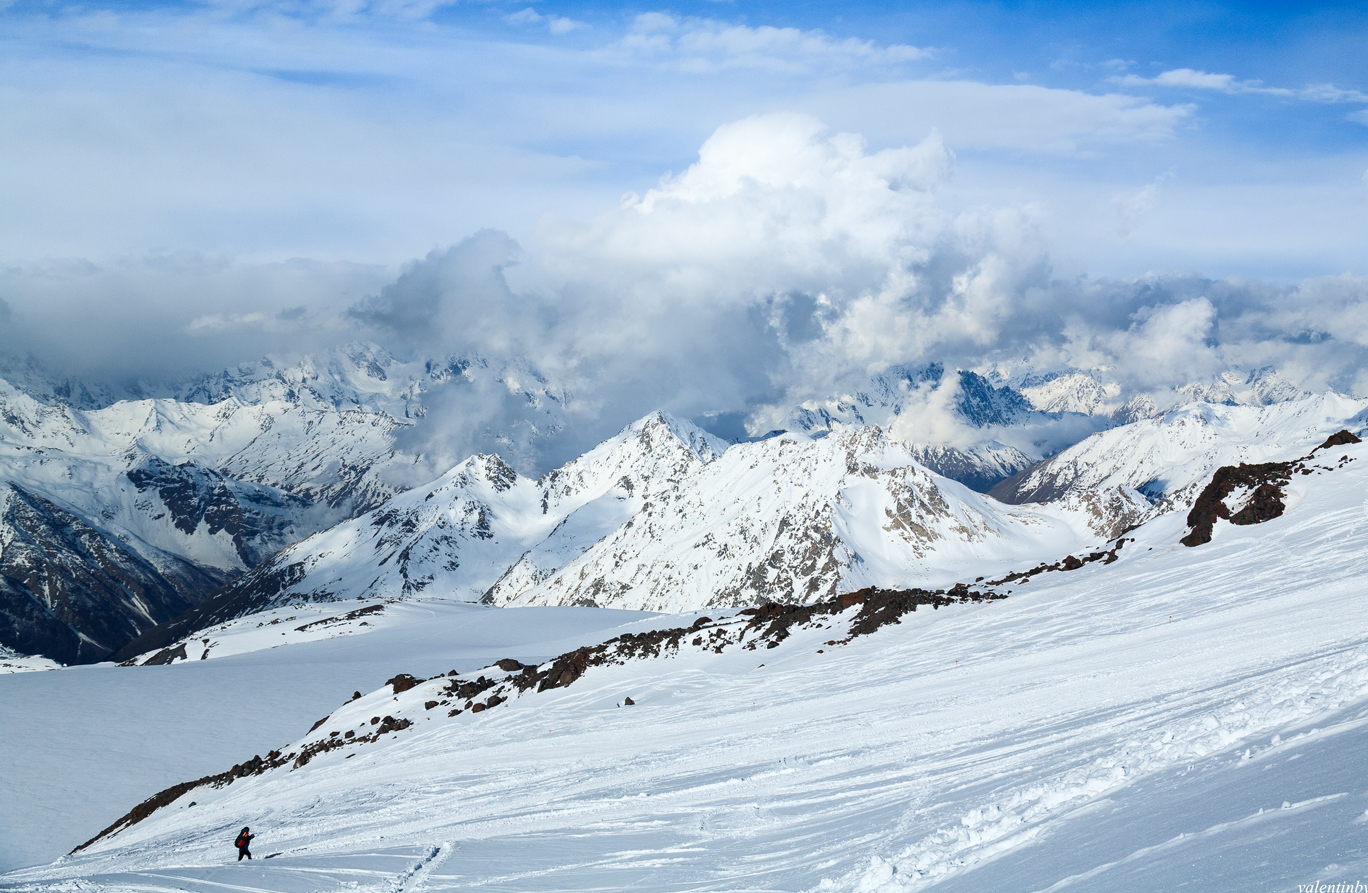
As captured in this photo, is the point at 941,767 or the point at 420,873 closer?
the point at 420,873

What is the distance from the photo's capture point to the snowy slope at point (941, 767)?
7.12 m

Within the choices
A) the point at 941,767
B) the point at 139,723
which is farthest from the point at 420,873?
the point at 139,723

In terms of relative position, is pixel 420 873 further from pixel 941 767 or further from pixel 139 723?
pixel 139 723

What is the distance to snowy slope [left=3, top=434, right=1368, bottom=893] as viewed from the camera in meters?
7.12

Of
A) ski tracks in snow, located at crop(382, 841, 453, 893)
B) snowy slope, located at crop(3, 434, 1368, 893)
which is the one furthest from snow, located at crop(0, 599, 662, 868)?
ski tracks in snow, located at crop(382, 841, 453, 893)

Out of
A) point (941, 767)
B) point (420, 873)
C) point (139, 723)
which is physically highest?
point (941, 767)

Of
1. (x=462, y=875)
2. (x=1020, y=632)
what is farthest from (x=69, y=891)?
(x=1020, y=632)

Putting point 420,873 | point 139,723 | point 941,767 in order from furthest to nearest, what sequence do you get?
point 139,723
point 941,767
point 420,873

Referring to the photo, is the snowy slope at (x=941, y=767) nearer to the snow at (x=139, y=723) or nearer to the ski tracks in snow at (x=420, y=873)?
the ski tracks in snow at (x=420, y=873)

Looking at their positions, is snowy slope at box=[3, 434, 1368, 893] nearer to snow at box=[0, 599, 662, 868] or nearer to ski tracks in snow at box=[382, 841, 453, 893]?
ski tracks in snow at box=[382, 841, 453, 893]

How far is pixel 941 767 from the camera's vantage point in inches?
504

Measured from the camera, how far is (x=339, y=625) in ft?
517

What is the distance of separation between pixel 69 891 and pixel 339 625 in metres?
159

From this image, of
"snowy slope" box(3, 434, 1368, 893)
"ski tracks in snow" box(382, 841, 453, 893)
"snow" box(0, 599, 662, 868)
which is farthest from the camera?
"snow" box(0, 599, 662, 868)
